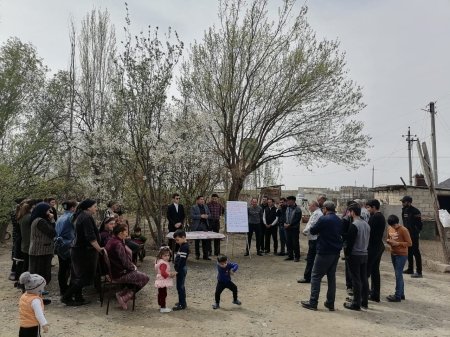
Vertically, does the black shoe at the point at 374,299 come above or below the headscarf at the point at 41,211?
below

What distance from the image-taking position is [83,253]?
597 centimetres

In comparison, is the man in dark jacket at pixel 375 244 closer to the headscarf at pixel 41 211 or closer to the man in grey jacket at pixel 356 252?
the man in grey jacket at pixel 356 252

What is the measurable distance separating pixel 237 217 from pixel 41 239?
5.73 metres

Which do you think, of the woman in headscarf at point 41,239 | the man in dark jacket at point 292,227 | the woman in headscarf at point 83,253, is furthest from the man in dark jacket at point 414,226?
the woman in headscarf at point 41,239

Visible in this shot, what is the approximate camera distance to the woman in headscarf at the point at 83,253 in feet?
19.1

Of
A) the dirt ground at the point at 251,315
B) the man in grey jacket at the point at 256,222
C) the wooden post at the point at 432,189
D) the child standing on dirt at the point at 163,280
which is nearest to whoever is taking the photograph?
the dirt ground at the point at 251,315

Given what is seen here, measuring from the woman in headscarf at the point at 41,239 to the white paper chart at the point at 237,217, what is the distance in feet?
17.5

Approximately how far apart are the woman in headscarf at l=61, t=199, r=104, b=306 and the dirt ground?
0.85 ft

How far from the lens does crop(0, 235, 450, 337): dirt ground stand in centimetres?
512

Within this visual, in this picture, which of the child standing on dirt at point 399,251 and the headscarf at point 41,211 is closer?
the headscarf at point 41,211

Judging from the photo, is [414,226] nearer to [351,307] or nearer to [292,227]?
[292,227]

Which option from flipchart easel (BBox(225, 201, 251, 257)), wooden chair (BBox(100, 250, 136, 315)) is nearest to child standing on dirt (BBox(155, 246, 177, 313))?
wooden chair (BBox(100, 250, 136, 315))

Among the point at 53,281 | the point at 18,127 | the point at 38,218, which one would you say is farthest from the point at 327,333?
the point at 18,127

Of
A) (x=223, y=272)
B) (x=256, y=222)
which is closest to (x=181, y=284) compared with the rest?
(x=223, y=272)
